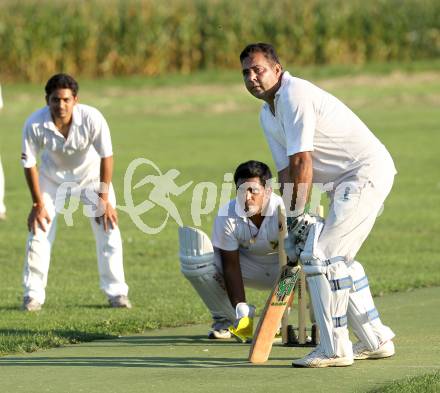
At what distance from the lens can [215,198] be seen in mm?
19250

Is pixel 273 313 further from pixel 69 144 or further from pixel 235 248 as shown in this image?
pixel 69 144

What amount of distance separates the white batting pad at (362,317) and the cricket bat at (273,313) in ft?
1.31

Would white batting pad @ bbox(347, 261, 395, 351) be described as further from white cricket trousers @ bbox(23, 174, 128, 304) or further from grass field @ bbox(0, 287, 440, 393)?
white cricket trousers @ bbox(23, 174, 128, 304)

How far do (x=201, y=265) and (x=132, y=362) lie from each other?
1037mm

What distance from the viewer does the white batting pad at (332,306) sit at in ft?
27.1

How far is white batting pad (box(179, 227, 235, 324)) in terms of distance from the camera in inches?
372

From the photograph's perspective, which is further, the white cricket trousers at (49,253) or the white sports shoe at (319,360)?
the white cricket trousers at (49,253)

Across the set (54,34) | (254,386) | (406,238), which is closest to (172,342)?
(254,386)

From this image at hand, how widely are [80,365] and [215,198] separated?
10.7 m

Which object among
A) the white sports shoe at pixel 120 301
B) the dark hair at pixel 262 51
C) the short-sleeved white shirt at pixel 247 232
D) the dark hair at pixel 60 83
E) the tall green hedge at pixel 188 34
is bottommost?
the white sports shoe at pixel 120 301

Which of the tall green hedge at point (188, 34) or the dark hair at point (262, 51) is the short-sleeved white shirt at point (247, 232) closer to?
the dark hair at point (262, 51)

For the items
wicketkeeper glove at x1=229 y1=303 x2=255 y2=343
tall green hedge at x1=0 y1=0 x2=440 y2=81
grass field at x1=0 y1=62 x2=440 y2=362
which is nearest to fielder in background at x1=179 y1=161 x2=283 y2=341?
wicketkeeper glove at x1=229 y1=303 x2=255 y2=343

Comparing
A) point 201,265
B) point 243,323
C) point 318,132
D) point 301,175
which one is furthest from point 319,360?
point 201,265

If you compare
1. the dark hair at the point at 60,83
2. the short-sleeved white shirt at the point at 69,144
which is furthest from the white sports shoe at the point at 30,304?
the dark hair at the point at 60,83
